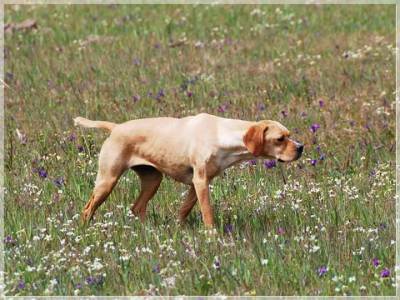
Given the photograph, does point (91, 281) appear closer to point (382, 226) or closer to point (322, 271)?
point (322, 271)

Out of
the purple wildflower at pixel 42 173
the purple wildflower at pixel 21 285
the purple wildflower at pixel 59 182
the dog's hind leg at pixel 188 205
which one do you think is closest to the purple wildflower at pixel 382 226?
the dog's hind leg at pixel 188 205

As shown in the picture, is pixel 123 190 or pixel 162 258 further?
pixel 123 190

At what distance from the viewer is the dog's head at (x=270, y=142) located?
9039mm

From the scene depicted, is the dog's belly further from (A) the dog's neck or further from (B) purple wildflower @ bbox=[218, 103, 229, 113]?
(B) purple wildflower @ bbox=[218, 103, 229, 113]

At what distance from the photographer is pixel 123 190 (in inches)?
420

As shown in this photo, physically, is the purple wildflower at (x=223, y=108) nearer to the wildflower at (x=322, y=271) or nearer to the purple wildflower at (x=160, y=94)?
the purple wildflower at (x=160, y=94)

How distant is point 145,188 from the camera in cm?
990

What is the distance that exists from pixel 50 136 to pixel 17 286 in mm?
5247

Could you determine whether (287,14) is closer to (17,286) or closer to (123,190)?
(123,190)

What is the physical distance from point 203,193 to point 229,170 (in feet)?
7.61

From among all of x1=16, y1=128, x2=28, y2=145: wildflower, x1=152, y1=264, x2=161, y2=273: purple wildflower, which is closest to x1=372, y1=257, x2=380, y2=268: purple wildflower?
x1=152, y1=264, x2=161, y2=273: purple wildflower

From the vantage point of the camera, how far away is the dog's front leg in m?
9.13

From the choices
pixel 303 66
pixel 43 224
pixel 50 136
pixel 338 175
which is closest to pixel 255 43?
pixel 303 66

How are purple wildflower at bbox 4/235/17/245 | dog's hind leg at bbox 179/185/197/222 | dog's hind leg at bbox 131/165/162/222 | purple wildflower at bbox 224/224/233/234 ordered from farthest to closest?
dog's hind leg at bbox 131/165/162/222, dog's hind leg at bbox 179/185/197/222, purple wildflower at bbox 224/224/233/234, purple wildflower at bbox 4/235/17/245
